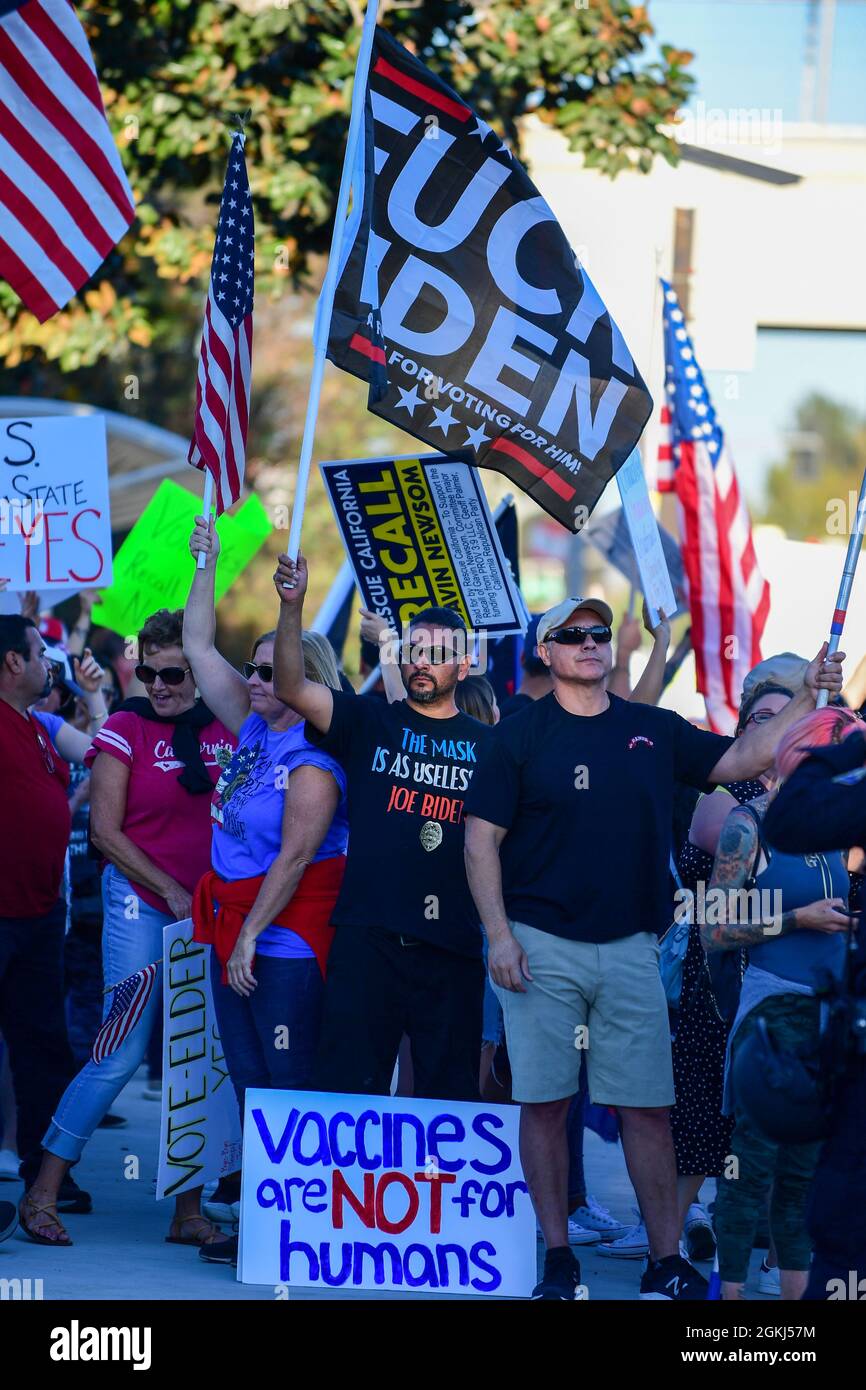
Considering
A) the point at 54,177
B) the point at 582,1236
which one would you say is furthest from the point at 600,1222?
the point at 54,177

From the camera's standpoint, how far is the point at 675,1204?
18.5 ft

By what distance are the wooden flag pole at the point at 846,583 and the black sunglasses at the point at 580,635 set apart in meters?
0.66

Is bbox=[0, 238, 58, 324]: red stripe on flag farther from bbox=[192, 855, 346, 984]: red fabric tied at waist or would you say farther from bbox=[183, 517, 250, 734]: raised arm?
bbox=[192, 855, 346, 984]: red fabric tied at waist

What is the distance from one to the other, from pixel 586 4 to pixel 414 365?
733cm

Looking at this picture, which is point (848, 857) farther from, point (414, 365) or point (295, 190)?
point (295, 190)

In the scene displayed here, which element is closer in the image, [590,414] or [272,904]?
[272,904]

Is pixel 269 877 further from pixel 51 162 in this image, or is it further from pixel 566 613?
pixel 51 162

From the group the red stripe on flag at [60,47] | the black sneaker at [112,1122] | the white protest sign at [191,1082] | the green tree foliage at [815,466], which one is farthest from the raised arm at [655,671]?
the green tree foliage at [815,466]

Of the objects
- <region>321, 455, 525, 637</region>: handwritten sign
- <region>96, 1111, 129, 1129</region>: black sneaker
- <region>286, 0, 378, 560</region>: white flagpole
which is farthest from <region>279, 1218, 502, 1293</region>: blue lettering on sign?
<region>96, 1111, 129, 1129</region>: black sneaker

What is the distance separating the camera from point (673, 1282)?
18.1 feet

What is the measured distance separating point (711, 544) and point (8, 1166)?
13.7 ft

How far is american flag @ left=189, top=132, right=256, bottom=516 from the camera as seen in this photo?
21.9 ft

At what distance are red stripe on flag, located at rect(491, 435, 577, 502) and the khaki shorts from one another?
1617mm

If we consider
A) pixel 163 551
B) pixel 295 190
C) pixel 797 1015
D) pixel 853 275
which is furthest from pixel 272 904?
pixel 853 275
